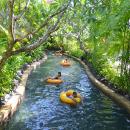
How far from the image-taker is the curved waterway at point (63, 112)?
11852 millimetres

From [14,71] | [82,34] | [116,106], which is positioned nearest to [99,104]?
[116,106]

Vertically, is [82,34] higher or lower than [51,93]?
higher

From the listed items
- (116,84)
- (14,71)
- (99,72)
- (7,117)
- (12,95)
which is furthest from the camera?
(99,72)

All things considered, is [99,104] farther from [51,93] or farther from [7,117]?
[7,117]

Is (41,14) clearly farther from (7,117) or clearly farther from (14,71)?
(7,117)

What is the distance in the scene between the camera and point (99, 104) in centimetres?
1502

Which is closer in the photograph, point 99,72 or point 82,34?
point 99,72

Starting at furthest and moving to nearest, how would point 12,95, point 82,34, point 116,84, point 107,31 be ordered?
1. point 82,34
2. point 116,84
3. point 107,31
4. point 12,95

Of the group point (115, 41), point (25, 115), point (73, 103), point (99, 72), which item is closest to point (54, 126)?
point (25, 115)

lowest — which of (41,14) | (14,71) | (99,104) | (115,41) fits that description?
(99,104)

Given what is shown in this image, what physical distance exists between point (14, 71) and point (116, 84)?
17.1ft

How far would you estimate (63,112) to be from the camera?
13602 millimetres

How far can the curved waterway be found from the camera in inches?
467

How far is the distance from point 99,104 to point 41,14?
18.5 m
